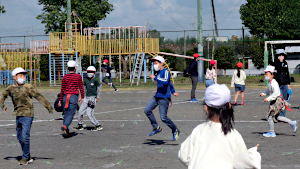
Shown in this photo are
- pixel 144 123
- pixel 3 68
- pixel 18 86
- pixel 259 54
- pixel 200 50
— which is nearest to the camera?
pixel 18 86

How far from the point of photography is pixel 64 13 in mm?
47406

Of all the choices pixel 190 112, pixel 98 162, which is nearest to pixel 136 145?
pixel 98 162

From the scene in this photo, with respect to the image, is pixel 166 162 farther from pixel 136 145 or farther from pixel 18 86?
pixel 18 86

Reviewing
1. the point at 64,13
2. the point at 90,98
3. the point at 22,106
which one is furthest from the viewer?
the point at 64,13

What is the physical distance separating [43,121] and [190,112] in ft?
15.7

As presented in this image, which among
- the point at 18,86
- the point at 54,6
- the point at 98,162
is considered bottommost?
the point at 98,162

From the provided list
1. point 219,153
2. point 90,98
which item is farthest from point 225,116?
point 90,98

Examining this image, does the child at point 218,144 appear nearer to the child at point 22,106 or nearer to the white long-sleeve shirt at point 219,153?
the white long-sleeve shirt at point 219,153

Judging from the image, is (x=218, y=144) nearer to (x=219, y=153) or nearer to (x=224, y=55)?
(x=219, y=153)

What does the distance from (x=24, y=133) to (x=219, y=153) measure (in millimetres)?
4904

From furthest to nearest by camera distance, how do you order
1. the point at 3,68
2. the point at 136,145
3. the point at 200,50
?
the point at 3,68 → the point at 200,50 → the point at 136,145

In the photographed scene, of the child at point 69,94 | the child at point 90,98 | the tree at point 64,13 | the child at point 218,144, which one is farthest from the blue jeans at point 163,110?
the tree at point 64,13

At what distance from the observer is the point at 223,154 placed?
3.52 metres

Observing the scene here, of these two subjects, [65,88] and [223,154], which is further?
[65,88]
